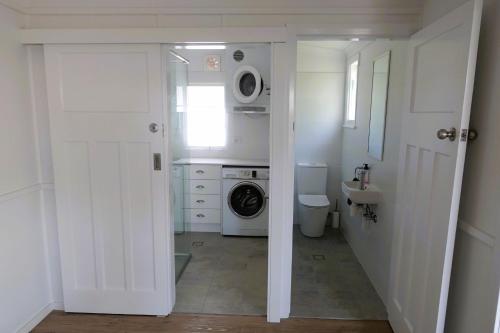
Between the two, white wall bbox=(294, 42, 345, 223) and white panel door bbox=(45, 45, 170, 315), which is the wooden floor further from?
white wall bbox=(294, 42, 345, 223)

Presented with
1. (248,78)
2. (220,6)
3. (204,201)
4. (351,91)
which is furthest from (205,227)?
(220,6)

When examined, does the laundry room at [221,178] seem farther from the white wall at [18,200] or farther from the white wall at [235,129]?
the white wall at [18,200]

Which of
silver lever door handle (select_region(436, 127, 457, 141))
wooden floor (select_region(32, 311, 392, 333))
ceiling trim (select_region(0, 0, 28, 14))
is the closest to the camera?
silver lever door handle (select_region(436, 127, 457, 141))

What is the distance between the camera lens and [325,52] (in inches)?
156

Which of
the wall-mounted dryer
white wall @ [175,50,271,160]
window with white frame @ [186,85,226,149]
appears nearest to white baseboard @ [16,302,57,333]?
white wall @ [175,50,271,160]

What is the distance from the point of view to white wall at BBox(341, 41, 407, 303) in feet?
7.89

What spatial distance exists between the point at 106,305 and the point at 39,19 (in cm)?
202

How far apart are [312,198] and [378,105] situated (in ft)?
4.86

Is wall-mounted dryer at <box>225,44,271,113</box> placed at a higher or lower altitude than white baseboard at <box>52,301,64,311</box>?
higher

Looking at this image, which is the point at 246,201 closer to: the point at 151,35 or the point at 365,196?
the point at 365,196

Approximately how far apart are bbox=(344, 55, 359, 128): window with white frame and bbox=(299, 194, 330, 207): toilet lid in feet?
3.03

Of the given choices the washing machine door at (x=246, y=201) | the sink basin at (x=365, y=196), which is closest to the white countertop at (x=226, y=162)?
the washing machine door at (x=246, y=201)

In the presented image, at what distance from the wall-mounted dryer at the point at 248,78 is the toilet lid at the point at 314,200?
3.80ft

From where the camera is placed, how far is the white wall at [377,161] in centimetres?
240
